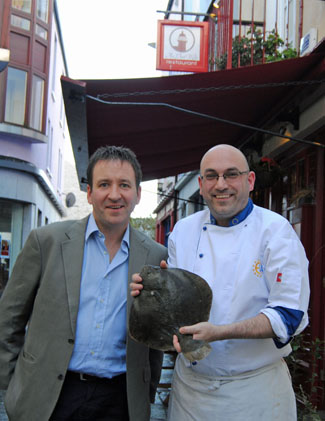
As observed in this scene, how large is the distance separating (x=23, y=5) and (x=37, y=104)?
300 centimetres

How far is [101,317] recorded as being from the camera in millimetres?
2498

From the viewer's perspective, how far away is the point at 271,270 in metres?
2.29

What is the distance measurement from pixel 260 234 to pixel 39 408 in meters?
1.27

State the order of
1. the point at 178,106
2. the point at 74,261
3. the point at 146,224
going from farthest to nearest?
the point at 146,224 → the point at 178,106 → the point at 74,261

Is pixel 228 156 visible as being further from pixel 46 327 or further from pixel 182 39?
pixel 182 39

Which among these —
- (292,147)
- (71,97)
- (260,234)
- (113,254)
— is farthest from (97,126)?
(260,234)

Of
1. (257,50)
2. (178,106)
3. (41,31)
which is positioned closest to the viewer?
(178,106)

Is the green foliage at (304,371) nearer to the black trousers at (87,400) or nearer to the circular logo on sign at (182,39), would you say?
the black trousers at (87,400)

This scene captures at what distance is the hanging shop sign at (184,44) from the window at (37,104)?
7.70 meters

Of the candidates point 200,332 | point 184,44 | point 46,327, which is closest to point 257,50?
point 184,44

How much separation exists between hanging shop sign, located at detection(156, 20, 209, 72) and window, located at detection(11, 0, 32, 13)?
8.54 m

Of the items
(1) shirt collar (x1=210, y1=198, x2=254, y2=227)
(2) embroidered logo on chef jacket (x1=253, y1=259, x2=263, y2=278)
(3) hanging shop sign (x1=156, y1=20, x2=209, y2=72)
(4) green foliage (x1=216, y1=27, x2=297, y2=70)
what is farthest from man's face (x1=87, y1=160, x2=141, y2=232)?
(3) hanging shop sign (x1=156, y1=20, x2=209, y2=72)

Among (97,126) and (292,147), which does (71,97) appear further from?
(292,147)

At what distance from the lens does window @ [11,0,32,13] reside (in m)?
16.1
